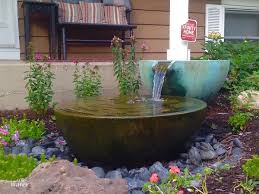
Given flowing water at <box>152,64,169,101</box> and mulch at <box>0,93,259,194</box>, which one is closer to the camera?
mulch at <box>0,93,259,194</box>

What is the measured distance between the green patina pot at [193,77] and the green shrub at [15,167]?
5.82ft

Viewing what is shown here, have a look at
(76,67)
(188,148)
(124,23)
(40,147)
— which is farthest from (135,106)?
(124,23)

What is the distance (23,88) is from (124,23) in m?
1.94

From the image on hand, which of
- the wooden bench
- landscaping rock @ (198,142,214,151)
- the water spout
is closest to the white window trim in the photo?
the wooden bench

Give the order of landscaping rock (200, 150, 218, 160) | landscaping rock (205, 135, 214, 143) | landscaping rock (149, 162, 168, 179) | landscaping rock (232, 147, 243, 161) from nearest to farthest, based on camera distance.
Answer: landscaping rock (149, 162, 168, 179) < landscaping rock (232, 147, 243, 161) < landscaping rock (200, 150, 218, 160) < landscaping rock (205, 135, 214, 143)

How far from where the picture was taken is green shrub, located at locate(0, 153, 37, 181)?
2.30 m

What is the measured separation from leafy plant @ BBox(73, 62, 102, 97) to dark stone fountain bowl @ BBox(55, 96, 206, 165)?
1139mm

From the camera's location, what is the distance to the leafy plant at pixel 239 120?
3518 mm

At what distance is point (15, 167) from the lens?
2.42 meters

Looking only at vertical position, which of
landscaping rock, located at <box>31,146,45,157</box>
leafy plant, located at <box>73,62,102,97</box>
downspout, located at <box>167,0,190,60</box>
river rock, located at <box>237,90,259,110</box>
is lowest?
landscaping rock, located at <box>31,146,45,157</box>

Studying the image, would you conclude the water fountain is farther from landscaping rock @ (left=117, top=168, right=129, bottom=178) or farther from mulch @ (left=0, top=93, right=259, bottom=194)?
mulch @ (left=0, top=93, right=259, bottom=194)

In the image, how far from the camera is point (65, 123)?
2.88 metres

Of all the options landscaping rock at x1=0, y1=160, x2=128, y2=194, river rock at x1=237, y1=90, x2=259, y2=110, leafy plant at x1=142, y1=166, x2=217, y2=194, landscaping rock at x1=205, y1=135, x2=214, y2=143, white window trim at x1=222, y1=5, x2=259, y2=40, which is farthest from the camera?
white window trim at x1=222, y1=5, x2=259, y2=40

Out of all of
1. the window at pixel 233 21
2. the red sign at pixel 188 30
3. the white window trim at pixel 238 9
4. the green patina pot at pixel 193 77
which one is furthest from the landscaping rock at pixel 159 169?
the white window trim at pixel 238 9
